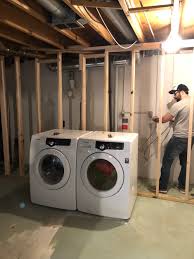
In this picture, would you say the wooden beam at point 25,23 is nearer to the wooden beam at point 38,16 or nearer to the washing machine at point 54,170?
the wooden beam at point 38,16

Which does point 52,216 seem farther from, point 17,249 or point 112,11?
point 112,11

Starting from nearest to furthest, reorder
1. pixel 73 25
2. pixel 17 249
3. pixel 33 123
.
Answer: pixel 17 249 → pixel 73 25 → pixel 33 123

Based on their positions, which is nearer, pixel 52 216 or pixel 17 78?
pixel 52 216

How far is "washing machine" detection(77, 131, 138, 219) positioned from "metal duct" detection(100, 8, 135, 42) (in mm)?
1309

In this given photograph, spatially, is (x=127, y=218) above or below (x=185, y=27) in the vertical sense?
below

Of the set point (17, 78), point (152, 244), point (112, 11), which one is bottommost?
point (152, 244)

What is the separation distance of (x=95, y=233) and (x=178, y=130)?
69.8 inches

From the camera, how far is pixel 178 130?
313 cm

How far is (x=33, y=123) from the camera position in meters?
4.44

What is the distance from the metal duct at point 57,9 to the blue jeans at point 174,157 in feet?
6.90

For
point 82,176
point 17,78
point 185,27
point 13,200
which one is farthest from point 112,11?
point 13,200

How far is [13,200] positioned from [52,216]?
731 mm

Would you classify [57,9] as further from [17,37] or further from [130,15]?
[17,37]

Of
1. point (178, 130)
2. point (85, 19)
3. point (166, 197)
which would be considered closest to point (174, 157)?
point (178, 130)
